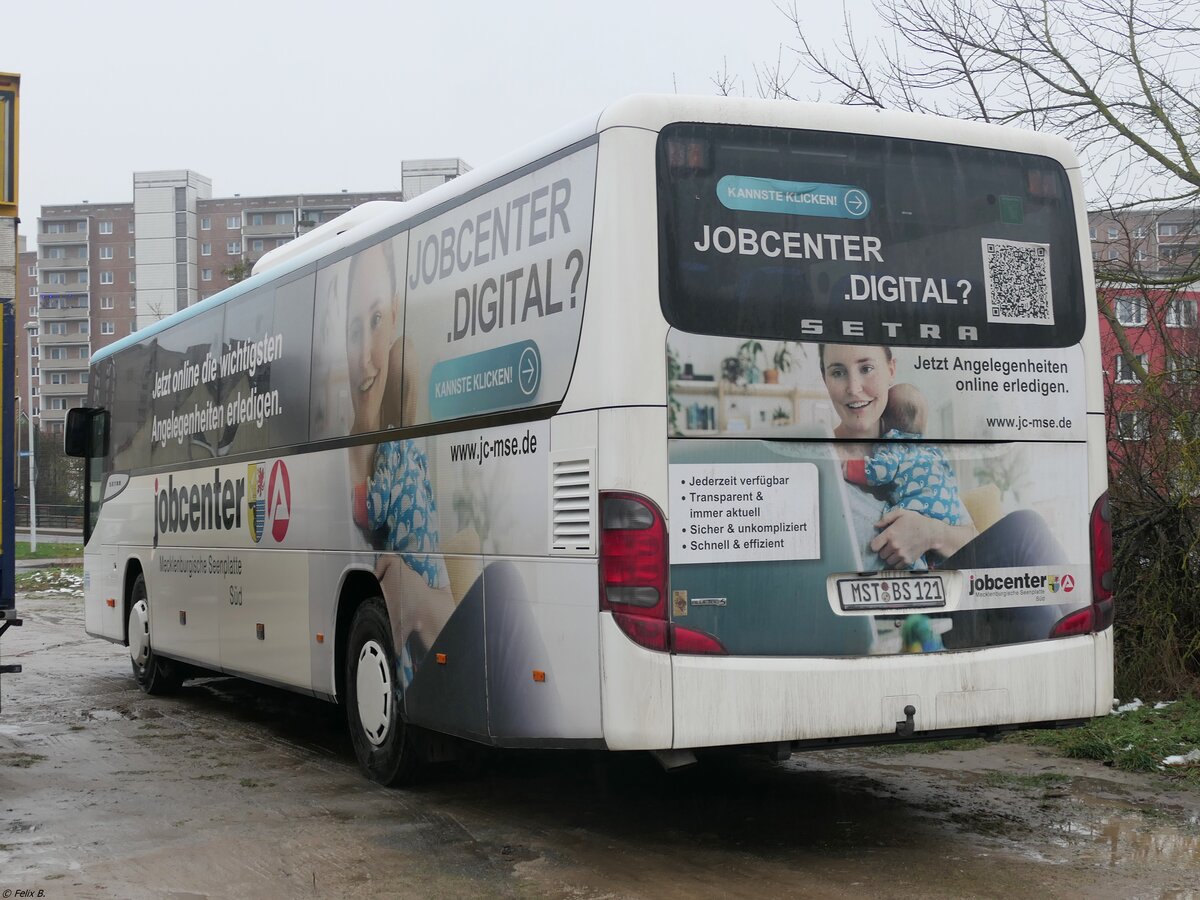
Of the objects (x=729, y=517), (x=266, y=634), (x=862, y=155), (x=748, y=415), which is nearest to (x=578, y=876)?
(x=729, y=517)

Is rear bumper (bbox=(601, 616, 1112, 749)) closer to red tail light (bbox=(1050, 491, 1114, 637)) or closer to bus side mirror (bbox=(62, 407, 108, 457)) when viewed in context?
red tail light (bbox=(1050, 491, 1114, 637))

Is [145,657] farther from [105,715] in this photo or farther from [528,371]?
[528,371]

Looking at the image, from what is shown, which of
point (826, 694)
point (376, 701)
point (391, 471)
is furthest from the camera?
point (376, 701)

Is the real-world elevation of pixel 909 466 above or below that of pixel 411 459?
below

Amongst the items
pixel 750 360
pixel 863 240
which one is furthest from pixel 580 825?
pixel 863 240

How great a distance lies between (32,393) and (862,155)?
140519 millimetres

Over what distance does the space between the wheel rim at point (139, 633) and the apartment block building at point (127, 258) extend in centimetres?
10684

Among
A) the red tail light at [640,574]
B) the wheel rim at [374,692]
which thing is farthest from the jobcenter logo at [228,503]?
the red tail light at [640,574]

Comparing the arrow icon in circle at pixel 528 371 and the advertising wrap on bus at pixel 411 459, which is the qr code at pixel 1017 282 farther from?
the arrow icon in circle at pixel 528 371

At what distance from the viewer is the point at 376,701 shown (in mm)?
8219

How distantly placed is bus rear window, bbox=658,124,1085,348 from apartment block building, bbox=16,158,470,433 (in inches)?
4472

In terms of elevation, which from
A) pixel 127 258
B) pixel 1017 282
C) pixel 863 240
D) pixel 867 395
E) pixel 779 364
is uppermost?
pixel 127 258

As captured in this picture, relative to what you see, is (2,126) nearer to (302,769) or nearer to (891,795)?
(302,769)

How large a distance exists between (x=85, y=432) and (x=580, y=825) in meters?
8.67
